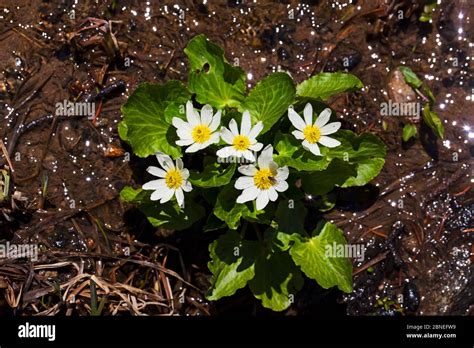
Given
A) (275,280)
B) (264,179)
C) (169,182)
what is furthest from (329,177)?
(169,182)

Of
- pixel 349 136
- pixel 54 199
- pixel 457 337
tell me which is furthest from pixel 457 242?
pixel 54 199

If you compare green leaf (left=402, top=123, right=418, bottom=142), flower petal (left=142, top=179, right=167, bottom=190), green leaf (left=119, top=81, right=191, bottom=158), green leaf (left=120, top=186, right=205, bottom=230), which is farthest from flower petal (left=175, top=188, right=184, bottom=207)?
green leaf (left=402, top=123, right=418, bottom=142)

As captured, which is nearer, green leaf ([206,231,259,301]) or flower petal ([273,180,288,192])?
flower petal ([273,180,288,192])

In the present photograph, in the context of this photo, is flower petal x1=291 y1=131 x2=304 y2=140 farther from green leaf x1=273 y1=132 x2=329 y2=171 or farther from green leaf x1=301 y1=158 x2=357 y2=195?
green leaf x1=301 y1=158 x2=357 y2=195

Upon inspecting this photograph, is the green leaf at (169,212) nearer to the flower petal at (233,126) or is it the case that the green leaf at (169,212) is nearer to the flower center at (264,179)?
the flower center at (264,179)

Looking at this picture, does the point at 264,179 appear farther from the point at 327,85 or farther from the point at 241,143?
the point at 327,85

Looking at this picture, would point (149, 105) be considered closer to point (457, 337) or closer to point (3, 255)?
point (3, 255)

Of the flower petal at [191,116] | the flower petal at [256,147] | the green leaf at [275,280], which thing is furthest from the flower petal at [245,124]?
the green leaf at [275,280]
